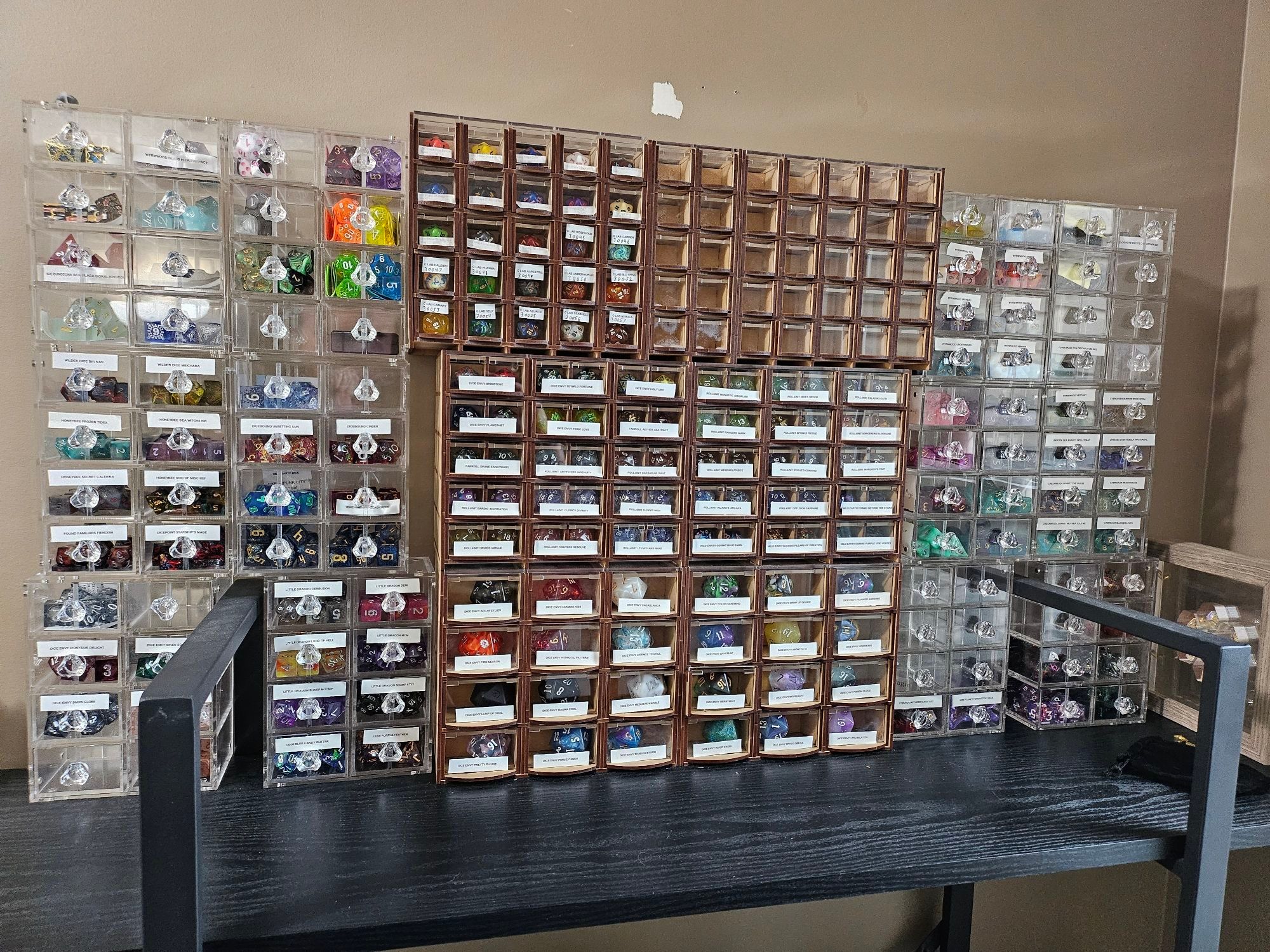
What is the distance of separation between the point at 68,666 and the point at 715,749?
48.5 inches

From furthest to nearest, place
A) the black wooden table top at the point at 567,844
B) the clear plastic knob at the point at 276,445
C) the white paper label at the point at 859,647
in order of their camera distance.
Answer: the white paper label at the point at 859,647 → the clear plastic knob at the point at 276,445 → the black wooden table top at the point at 567,844

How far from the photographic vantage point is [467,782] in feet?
5.04

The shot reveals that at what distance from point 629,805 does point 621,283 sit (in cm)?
99

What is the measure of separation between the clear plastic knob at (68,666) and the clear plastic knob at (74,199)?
797mm

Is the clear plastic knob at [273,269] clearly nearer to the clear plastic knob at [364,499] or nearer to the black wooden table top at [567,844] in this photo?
the clear plastic knob at [364,499]

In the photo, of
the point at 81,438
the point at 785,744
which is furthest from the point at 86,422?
the point at 785,744

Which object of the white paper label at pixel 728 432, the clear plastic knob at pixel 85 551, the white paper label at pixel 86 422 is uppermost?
the white paper label at pixel 728 432

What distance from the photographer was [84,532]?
1430mm

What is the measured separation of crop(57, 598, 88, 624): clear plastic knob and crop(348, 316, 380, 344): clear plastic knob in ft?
2.23

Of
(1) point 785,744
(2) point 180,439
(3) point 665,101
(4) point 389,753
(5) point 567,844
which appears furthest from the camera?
(3) point 665,101

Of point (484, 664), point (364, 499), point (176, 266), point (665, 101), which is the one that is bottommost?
point (484, 664)

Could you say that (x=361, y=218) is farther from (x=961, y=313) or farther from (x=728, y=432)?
(x=961, y=313)

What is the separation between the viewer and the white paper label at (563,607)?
1559 mm

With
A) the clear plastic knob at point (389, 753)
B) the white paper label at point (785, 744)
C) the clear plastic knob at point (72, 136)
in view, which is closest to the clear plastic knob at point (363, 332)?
the clear plastic knob at point (72, 136)
